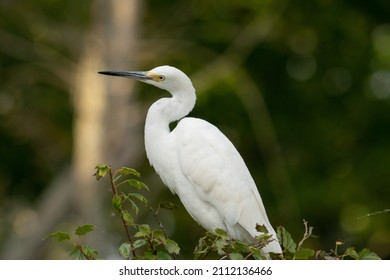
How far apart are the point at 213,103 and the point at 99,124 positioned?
157cm

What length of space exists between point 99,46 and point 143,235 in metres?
7.65

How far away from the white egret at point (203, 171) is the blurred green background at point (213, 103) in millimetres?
5481

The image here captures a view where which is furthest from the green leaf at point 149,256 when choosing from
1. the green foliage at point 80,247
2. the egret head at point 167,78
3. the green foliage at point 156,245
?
the egret head at point 167,78

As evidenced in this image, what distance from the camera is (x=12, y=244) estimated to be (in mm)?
11523

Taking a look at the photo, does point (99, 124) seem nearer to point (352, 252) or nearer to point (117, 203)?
point (117, 203)

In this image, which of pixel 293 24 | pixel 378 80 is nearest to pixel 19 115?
pixel 293 24

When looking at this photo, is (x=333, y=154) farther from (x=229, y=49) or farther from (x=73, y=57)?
(x=73, y=57)

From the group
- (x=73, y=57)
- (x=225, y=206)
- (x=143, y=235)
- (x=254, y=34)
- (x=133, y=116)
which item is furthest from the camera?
(x=73, y=57)

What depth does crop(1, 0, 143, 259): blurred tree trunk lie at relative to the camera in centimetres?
973

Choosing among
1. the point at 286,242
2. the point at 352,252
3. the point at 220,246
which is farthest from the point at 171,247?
the point at 352,252

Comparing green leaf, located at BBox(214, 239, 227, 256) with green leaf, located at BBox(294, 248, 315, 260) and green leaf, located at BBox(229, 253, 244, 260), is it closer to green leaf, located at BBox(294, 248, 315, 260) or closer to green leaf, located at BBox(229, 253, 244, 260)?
green leaf, located at BBox(229, 253, 244, 260)

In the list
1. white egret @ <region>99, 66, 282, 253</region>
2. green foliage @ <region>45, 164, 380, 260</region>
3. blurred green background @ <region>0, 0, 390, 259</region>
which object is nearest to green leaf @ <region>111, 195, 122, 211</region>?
green foliage @ <region>45, 164, 380, 260</region>

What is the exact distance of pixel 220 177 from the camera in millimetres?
4105

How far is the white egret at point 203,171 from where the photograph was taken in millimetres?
4074
